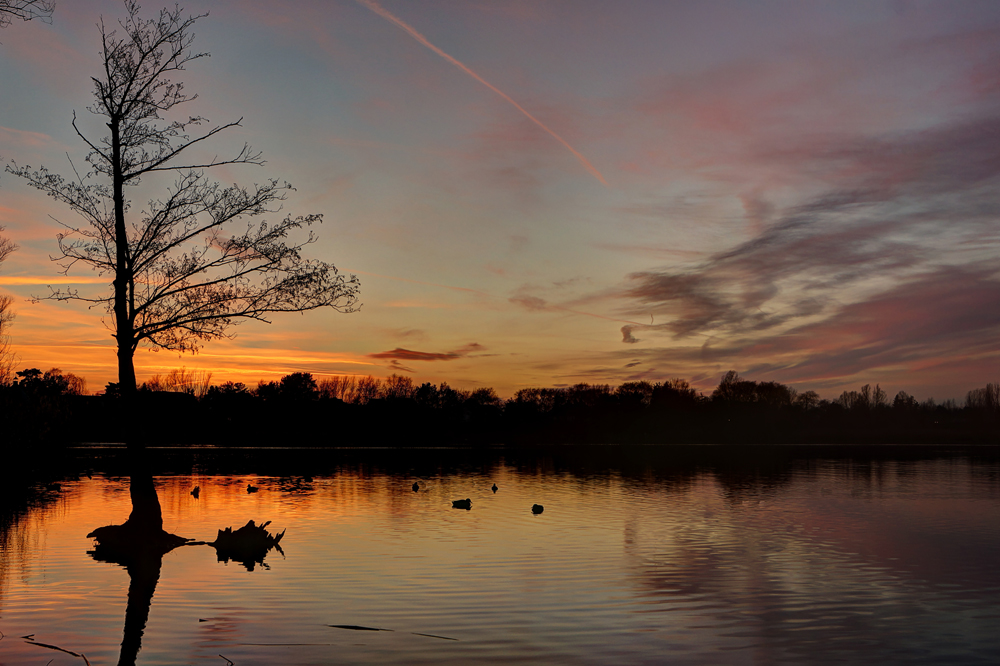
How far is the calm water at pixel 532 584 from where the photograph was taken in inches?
634

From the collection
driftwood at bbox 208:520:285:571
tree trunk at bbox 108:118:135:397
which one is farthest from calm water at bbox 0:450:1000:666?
tree trunk at bbox 108:118:135:397

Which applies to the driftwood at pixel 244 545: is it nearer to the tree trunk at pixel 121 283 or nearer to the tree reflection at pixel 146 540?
the tree reflection at pixel 146 540

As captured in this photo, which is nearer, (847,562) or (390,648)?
(390,648)

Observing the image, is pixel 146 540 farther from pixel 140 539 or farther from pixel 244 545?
pixel 244 545

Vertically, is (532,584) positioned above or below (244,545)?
below

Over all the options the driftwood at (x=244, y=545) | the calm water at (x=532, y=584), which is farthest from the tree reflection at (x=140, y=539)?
the driftwood at (x=244, y=545)

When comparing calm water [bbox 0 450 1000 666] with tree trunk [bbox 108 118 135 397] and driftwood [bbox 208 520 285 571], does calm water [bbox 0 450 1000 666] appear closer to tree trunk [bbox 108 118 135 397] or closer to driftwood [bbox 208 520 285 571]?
driftwood [bbox 208 520 285 571]

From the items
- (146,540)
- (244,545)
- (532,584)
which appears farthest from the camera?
(244,545)

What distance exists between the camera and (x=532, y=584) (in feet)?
75.2

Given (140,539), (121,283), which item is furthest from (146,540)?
(121,283)

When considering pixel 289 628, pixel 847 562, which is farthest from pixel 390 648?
pixel 847 562

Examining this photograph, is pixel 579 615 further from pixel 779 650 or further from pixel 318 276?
pixel 318 276

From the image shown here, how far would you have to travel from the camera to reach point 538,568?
1019 inches

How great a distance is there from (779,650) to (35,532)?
101ft
